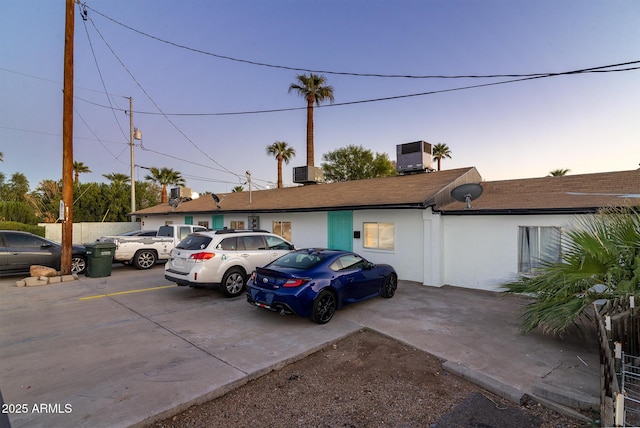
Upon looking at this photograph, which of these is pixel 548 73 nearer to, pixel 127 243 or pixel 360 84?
pixel 360 84

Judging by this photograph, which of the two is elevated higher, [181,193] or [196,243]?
[181,193]

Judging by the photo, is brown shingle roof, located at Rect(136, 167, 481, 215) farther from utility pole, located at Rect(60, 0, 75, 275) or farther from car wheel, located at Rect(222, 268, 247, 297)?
utility pole, located at Rect(60, 0, 75, 275)

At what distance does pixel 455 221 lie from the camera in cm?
954

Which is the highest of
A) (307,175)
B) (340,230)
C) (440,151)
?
(440,151)

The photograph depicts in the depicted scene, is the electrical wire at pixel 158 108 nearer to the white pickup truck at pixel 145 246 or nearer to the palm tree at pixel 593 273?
the white pickup truck at pixel 145 246

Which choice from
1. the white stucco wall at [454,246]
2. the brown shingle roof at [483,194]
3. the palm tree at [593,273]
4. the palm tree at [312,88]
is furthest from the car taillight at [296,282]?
the palm tree at [312,88]

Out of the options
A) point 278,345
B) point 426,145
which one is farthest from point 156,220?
point 278,345

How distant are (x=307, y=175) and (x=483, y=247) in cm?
1134

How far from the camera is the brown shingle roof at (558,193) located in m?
7.73

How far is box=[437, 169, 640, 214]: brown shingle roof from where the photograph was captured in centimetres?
773

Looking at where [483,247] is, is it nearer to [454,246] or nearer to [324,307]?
[454,246]

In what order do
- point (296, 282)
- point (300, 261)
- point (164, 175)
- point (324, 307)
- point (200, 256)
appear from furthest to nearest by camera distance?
point (164, 175) < point (200, 256) < point (300, 261) < point (324, 307) < point (296, 282)

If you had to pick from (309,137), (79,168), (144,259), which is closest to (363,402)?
(144,259)

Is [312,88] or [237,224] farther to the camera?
[312,88]
